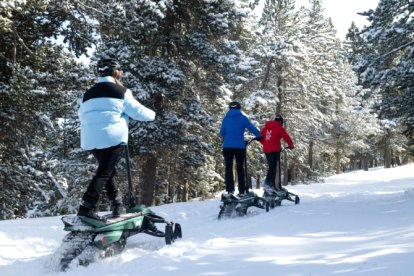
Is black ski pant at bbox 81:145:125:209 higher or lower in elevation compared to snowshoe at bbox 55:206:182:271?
higher

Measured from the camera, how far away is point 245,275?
4.25 metres

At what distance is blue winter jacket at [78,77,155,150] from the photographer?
18.6ft

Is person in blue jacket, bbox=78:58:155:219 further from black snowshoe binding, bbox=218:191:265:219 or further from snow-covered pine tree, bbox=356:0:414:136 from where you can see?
snow-covered pine tree, bbox=356:0:414:136

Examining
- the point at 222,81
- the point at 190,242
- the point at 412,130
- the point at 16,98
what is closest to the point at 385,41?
the point at 412,130

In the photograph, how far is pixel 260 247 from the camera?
5.41 m

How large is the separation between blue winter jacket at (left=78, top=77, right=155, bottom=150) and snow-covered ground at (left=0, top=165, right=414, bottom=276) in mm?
1568

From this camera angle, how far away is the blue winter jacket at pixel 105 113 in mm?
5668

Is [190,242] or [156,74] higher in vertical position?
[156,74]

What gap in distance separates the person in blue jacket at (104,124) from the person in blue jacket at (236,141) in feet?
12.4

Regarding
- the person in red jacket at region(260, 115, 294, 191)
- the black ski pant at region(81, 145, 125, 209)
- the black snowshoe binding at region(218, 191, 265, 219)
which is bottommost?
the black snowshoe binding at region(218, 191, 265, 219)

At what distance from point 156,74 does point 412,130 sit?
8632 millimetres

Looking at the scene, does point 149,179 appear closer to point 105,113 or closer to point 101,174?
point 101,174

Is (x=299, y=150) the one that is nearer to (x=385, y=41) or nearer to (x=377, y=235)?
(x=385, y=41)

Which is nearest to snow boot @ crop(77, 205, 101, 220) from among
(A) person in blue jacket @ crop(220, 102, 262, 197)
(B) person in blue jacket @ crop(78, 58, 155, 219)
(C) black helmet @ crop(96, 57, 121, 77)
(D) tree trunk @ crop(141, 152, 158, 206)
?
(B) person in blue jacket @ crop(78, 58, 155, 219)
